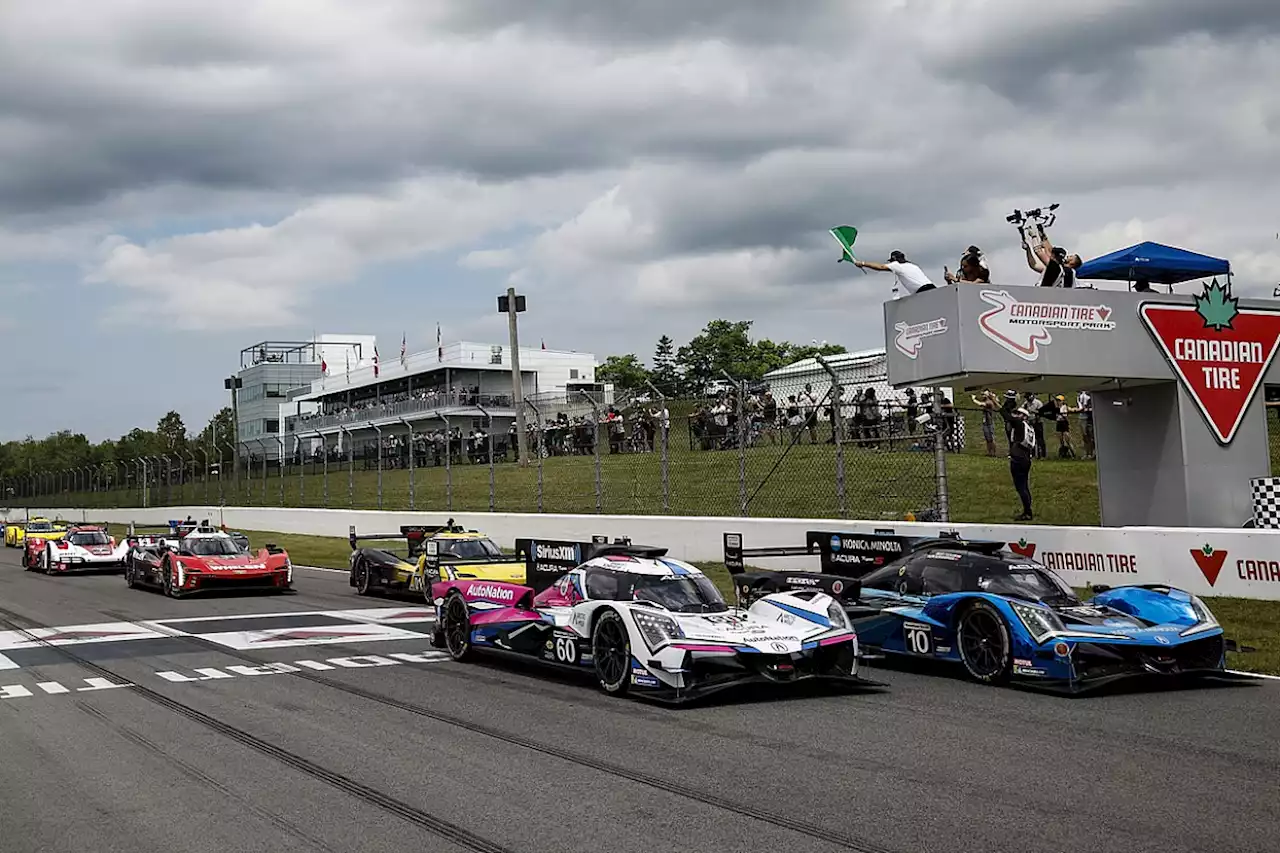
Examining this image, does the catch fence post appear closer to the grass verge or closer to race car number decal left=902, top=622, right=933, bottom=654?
the grass verge

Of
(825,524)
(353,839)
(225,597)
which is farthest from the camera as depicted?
(225,597)

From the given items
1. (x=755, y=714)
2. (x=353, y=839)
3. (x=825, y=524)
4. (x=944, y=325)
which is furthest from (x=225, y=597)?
(x=353, y=839)

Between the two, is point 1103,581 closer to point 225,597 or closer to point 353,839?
point 353,839

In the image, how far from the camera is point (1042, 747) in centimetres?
761

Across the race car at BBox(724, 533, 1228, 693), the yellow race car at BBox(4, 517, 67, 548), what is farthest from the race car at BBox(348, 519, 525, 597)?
the yellow race car at BBox(4, 517, 67, 548)

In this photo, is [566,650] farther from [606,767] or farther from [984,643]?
[984,643]

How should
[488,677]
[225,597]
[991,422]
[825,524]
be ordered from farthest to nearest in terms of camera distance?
Result: 1. [991,422]
2. [225,597]
3. [825,524]
4. [488,677]

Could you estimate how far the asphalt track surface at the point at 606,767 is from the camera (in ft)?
18.8

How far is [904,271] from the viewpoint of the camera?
16.1 metres

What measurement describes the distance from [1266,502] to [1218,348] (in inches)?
85.8

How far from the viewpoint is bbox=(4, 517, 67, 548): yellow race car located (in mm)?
30216

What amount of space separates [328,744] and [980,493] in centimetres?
1608

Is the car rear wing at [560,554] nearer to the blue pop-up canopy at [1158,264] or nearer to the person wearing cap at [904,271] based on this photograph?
the person wearing cap at [904,271]

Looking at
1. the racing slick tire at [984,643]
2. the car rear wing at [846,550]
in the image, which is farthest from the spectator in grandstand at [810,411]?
the racing slick tire at [984,643]
